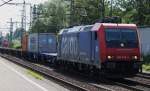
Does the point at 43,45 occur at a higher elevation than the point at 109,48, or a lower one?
lower

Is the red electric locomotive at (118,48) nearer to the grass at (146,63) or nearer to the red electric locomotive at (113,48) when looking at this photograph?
the red electric locomotive at (113,48)

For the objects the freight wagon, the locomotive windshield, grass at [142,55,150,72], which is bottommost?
grass at [142,55,150,72]

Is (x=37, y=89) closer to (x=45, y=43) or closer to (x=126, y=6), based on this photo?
(x=45, y=43)

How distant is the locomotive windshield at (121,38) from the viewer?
24.0m

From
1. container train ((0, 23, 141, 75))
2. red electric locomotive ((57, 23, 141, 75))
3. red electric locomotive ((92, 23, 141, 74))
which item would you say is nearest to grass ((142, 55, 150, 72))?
container train ((0, 23, 141, 75))

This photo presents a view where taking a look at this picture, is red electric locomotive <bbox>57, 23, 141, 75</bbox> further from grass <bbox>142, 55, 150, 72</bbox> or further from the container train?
grass <bbox>142, 55, 150, 72</bbox>

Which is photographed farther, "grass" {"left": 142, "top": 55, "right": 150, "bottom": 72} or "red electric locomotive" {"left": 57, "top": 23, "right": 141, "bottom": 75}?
"grass" {"left": 142, "top": 55, "right": 150, "bottom": 72}

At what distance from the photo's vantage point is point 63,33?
33125mm

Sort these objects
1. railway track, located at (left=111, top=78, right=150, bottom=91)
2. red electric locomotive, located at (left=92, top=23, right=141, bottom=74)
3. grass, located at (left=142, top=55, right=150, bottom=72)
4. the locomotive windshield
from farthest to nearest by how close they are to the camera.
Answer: grass, located at (left=142, top=55, right=150, bottom=72) → the locomotive windshield → red electric locomotive, located at (left=92, top=23, right=141, bottom=74) → railway track, located at (left=111, top=78, right=150, bottom=91)

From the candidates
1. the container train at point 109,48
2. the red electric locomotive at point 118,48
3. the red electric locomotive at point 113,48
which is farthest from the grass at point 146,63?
the red electric locomotive at point 118,48

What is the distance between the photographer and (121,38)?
2420 centimetres

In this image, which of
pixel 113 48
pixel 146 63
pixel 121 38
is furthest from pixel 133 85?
pixel 146 63

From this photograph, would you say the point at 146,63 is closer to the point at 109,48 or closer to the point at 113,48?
the point at 113,48

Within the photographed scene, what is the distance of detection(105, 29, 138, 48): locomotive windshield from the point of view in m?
24.0
